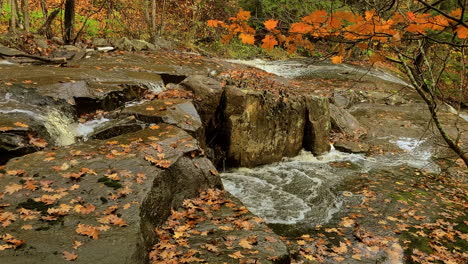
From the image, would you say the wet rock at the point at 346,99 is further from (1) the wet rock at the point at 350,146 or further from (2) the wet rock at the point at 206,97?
(2) the wet rock at the point at 206,97

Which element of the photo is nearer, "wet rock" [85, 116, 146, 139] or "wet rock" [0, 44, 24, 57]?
"wet rock" [85, 116, 146, 139]

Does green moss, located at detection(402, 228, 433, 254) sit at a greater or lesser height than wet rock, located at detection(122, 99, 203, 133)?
lesser

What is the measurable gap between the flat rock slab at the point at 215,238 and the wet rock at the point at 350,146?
6383 mm

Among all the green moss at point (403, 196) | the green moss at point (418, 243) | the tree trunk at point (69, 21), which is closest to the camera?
the green moss at point (418, 243)

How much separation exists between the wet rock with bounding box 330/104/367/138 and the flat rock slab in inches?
295

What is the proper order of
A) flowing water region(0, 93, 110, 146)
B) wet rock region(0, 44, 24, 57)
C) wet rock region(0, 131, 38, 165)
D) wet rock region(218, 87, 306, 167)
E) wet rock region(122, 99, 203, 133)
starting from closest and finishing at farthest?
wet rock region(0, 131, 38, 165), flowing water region(0, 93, 110, 146), wet rock region(122, 99, 203, 133), wet rock region(218, 87, 306, 167), wet rock region(0, 44, 24, 57)

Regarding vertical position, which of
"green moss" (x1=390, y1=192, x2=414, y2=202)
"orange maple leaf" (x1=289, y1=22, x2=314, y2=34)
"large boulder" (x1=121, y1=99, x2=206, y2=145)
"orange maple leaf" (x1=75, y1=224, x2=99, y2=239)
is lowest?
"green moss" (x1=390, y1=192, x2=414, y2=202)

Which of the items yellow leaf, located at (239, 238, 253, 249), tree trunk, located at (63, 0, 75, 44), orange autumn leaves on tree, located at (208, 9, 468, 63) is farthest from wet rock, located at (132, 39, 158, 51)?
yellow leaf, located at (239, 238, 253, 249)

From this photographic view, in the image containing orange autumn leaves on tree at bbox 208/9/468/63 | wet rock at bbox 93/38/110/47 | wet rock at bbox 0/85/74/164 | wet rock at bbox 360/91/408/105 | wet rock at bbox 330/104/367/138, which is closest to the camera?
orange autumn leaves on tree at bbox 208/9/468/63

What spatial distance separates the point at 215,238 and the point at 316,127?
6.72m

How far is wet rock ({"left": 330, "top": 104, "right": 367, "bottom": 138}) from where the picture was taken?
11.4 metres

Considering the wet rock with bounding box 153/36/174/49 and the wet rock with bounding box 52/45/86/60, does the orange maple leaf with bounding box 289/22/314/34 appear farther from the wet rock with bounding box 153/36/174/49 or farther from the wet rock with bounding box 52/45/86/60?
the wet rock with bounding box 153/36/174/49

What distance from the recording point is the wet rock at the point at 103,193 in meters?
3.14

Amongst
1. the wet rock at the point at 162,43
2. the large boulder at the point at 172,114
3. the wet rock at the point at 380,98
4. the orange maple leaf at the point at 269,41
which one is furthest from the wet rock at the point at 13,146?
the wet rock at the point at 380,98
